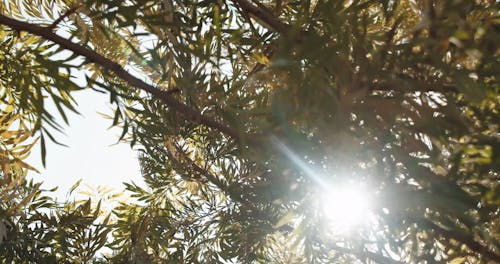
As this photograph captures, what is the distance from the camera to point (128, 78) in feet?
2.14

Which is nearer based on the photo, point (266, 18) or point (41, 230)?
point (266, 18)

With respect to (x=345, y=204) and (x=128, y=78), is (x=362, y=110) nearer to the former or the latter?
(x=345, y=204)

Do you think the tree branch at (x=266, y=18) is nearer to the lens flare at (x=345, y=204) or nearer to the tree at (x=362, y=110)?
the tree at (x=362, y=110)

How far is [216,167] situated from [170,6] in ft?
3.28

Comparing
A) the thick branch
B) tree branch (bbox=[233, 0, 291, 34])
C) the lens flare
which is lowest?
the lens flare

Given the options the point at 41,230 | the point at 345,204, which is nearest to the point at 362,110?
the point at 345,204

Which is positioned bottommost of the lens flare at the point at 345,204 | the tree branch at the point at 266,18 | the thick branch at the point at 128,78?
the lens flare at the point at 345,204

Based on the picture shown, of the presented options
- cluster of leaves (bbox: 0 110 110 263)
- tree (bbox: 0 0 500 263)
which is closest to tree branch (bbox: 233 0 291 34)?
tree (bbox: 0 0 500 263)

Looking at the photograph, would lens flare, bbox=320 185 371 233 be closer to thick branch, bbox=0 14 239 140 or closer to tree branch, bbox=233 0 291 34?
thick branch, bbox=0 14 239 140

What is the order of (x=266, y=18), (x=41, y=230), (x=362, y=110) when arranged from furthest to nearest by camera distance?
1. (x=41, y=230)
2. (x=266, y=18)
3. (x=362, y=110)

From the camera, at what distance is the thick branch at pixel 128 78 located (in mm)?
650

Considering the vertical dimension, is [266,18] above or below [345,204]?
above

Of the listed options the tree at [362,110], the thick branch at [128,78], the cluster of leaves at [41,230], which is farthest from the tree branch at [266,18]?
the cluster of leaves at [41,230]

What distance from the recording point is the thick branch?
0.65 meters
